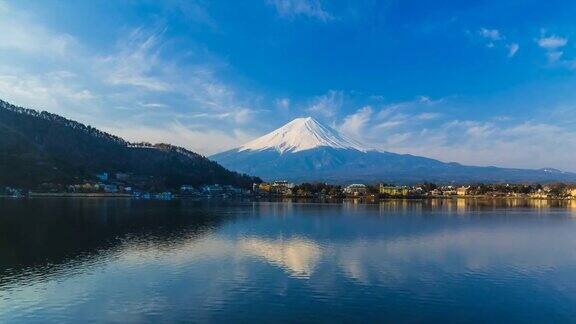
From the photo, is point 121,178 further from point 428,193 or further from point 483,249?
point 483,249

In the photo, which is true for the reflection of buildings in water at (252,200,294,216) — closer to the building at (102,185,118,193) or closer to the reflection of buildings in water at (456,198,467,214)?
the reflection of buildings in water at (456,198,467,214)

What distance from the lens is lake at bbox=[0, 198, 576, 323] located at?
986cm

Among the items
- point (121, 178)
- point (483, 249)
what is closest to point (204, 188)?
point (121, 178)

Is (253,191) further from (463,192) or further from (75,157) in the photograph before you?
(463,192)

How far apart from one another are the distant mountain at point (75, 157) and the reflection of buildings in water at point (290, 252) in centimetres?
4574

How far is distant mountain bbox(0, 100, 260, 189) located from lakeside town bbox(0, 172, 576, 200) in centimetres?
182

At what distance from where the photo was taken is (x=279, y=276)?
13.3 metres

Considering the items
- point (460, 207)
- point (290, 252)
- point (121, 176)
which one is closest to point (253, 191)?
point (121, 176)

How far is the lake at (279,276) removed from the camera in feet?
32.3

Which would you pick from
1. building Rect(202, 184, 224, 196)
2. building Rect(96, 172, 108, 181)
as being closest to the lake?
building Rect(96, 172, 108, 181)

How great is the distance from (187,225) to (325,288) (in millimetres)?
16659

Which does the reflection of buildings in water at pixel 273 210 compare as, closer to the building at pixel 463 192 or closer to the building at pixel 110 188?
the building at pixel 110 188

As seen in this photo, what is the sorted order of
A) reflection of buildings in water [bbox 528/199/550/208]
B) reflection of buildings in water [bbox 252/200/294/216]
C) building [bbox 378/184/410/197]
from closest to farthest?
reflection of buildings in water [bbox 252/200/294/216]
reflection of buildings in water [bbox 528/199/550/208]
building [bbox 378/184/410/197]

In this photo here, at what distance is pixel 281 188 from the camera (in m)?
95.8
